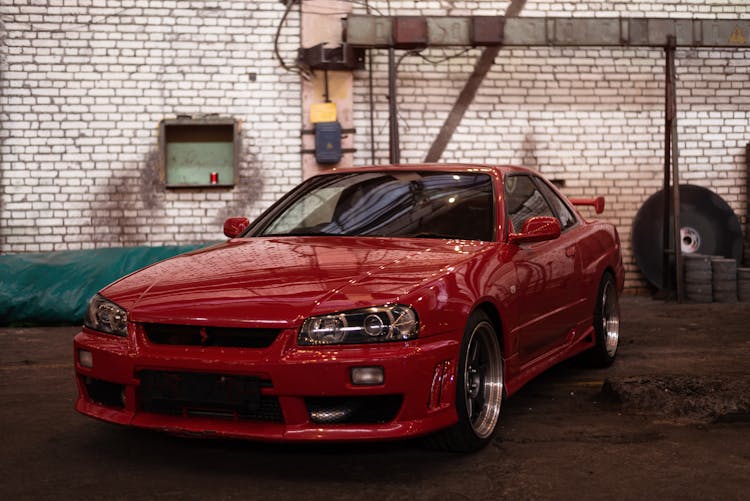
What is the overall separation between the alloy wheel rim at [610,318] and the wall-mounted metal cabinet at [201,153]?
550cm

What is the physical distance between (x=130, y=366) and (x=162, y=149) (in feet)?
24.0

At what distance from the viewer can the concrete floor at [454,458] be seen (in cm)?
339

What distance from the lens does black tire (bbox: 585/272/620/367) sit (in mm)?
5863

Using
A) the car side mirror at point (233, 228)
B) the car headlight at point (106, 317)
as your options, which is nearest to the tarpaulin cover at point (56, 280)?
the car side mirror at point (233, 228)

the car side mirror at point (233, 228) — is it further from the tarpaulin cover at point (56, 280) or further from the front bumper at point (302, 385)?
the tarpaulin cover at point (56, 280)

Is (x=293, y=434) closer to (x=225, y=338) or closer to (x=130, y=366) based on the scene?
(x=225, y=338)

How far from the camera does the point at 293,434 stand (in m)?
3.39

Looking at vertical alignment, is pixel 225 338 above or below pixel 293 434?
above

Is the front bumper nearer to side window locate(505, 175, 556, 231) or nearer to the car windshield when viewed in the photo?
the car windshield

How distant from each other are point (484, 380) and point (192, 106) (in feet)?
24.2

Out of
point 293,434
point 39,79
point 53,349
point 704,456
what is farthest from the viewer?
point 39,79

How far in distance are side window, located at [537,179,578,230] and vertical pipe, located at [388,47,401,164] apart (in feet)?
15.0

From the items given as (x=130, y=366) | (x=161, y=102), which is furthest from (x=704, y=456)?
(x=161, y=102)

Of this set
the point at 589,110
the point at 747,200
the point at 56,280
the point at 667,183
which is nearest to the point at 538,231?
the point at 56,280
